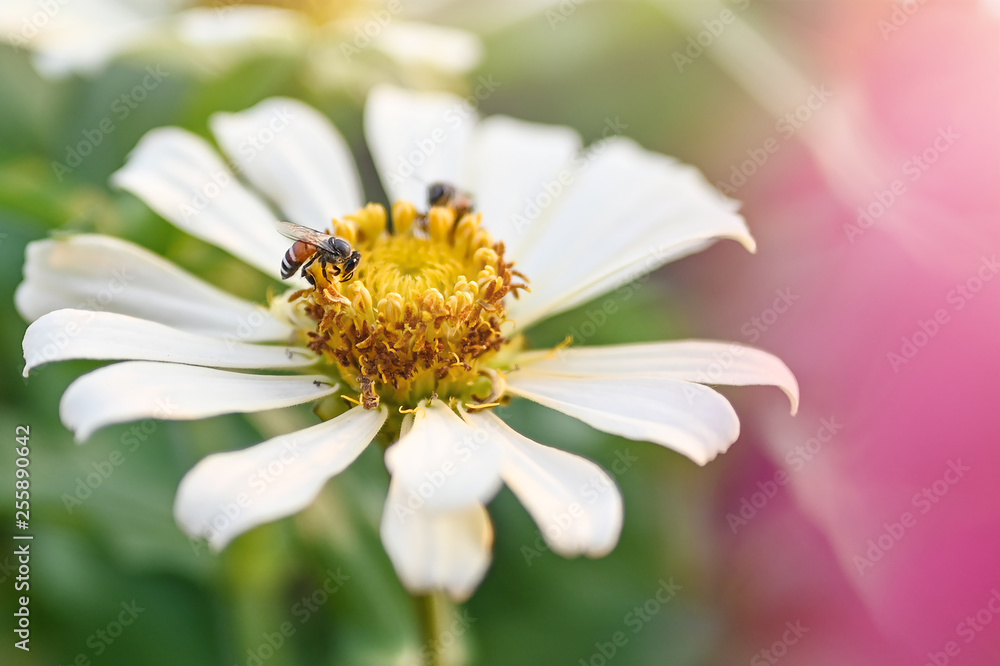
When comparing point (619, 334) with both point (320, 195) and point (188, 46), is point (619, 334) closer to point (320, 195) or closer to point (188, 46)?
point (320, 195)

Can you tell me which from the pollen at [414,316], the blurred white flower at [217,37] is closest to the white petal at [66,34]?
the blurred white flower at [217,37]

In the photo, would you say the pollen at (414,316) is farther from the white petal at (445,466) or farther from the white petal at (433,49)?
the white petal at (433,49)

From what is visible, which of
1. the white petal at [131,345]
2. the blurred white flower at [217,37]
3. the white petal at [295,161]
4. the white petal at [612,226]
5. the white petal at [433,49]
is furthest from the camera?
the white petal at [433,49]

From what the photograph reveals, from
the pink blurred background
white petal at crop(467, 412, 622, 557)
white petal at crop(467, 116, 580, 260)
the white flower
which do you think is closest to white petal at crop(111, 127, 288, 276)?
the white flower

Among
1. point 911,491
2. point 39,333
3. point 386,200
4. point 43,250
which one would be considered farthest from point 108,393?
point 386,200

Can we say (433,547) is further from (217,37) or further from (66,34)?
(66,34)

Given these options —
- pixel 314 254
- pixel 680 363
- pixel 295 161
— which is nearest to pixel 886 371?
pixel 680 363

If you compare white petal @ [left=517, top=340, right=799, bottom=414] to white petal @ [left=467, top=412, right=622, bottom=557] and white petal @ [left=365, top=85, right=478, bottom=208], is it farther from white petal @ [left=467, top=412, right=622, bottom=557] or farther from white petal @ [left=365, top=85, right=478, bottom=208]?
white petal @ [left=365, top=85, right=478, bottom=208]
